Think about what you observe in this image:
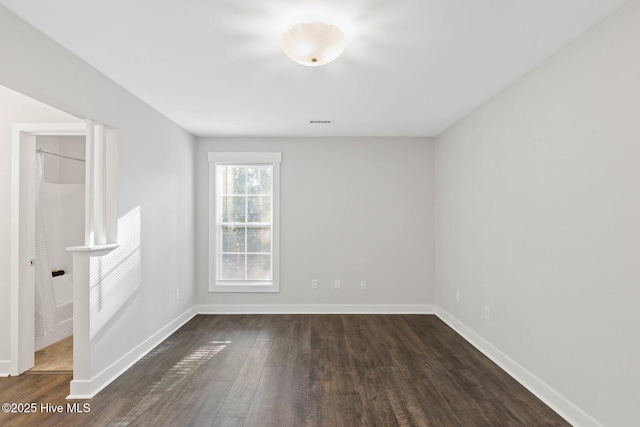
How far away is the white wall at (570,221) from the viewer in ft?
6.31

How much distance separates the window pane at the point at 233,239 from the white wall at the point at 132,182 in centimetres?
47

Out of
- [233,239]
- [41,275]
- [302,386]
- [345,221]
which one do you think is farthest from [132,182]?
[345,221]

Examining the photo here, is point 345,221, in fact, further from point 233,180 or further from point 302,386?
point 302,386

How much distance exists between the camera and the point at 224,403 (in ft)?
8.39

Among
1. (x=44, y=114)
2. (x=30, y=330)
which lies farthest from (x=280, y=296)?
(x=44, y=114)

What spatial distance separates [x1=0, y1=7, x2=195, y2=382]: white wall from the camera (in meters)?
2.19

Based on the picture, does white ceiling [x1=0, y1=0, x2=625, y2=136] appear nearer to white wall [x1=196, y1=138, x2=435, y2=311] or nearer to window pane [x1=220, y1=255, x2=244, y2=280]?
white wall [x1=196, y1=138, x2=435, y2=311]

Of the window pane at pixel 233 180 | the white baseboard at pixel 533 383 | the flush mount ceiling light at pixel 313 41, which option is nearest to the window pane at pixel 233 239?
the window pane at pixel 233 180

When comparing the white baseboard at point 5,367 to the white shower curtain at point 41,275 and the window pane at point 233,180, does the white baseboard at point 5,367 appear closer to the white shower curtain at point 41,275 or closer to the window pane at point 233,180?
the white shower curtain at point 41,275

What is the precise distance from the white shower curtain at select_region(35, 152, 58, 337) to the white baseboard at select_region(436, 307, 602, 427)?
14.5 ft

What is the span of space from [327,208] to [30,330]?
140 inches

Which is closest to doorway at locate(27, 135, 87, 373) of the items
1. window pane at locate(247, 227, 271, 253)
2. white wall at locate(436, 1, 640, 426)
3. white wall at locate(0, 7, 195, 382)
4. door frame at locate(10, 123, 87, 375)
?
door frame at locate(10, 123, 87, 375)

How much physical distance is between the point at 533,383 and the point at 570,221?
4.44ft

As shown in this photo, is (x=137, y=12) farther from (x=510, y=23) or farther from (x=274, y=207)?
(x=274, y=207)
